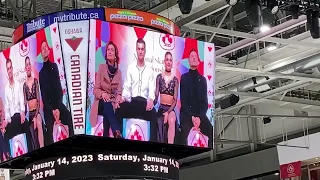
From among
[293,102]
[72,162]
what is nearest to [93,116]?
[72,162]

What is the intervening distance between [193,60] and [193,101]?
0.73m

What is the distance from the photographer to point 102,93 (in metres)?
10.8

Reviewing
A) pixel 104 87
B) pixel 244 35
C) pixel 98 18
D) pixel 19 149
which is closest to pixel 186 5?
pixel 98 18

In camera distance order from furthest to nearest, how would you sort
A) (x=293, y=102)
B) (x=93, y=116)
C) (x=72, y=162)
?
(x=293, y=102) < (x=72, y=162) < (x=93, y=116)

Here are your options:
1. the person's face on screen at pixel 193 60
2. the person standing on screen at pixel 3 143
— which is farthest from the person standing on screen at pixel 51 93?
the person's face on screen at pixel 193 60

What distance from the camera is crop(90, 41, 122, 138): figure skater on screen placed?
10734mm

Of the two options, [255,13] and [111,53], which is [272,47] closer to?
[255,13]

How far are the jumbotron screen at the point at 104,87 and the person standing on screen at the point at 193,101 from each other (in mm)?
18

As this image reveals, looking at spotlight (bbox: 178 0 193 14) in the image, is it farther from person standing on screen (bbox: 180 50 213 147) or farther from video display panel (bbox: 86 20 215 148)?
person standing on screen (bbox: 180 50 213 147)

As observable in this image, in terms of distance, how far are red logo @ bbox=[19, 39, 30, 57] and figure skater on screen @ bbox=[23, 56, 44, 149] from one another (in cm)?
11

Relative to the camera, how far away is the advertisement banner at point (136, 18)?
11391mm

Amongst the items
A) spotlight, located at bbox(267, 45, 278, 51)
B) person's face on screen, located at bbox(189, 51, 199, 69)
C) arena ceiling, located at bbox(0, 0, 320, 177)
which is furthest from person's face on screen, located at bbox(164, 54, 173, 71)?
spotlight, located at bbox(267, 45, 278, 51)

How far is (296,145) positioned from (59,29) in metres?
13.3

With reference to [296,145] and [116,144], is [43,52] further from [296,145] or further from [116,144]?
[296,145]
